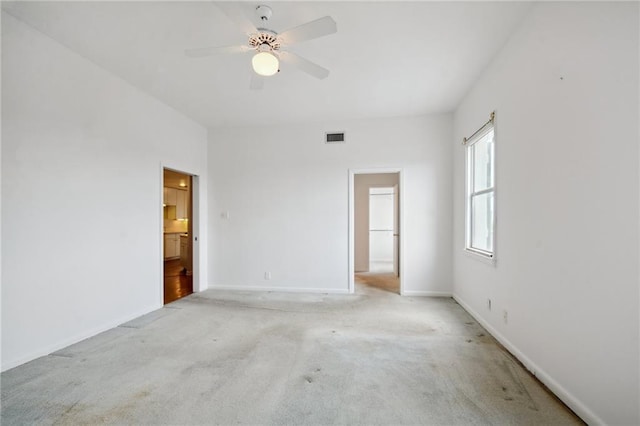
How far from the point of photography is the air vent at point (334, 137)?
454 cm

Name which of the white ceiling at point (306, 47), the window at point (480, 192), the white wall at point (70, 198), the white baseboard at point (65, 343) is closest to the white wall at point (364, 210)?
the white ceiling at point (306, 47)

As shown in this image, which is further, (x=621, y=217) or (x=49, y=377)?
(x=49, y=377)

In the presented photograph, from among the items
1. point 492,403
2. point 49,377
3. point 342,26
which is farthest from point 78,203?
point 492,403

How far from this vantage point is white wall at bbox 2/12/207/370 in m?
2.21

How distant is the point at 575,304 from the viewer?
1.69 meters

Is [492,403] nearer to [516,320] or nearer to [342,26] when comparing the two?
[516,320]

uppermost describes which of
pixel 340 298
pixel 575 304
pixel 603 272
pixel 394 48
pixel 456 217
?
pixel 394 48

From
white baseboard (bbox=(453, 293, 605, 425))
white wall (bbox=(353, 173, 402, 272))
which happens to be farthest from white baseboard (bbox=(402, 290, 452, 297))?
white wall (bbox=(353, 173, 402, 272))

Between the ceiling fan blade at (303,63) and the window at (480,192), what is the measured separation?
6.24 feet

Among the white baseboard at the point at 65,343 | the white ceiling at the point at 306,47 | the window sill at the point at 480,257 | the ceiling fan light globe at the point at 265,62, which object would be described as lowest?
the white baseboard at the point at 65,343

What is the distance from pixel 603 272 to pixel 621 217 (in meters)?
0.31

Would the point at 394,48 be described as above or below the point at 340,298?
above

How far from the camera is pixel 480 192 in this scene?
3365mm

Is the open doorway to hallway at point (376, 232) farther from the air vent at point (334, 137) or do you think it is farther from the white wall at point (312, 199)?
the air vent at point (334, 137)
